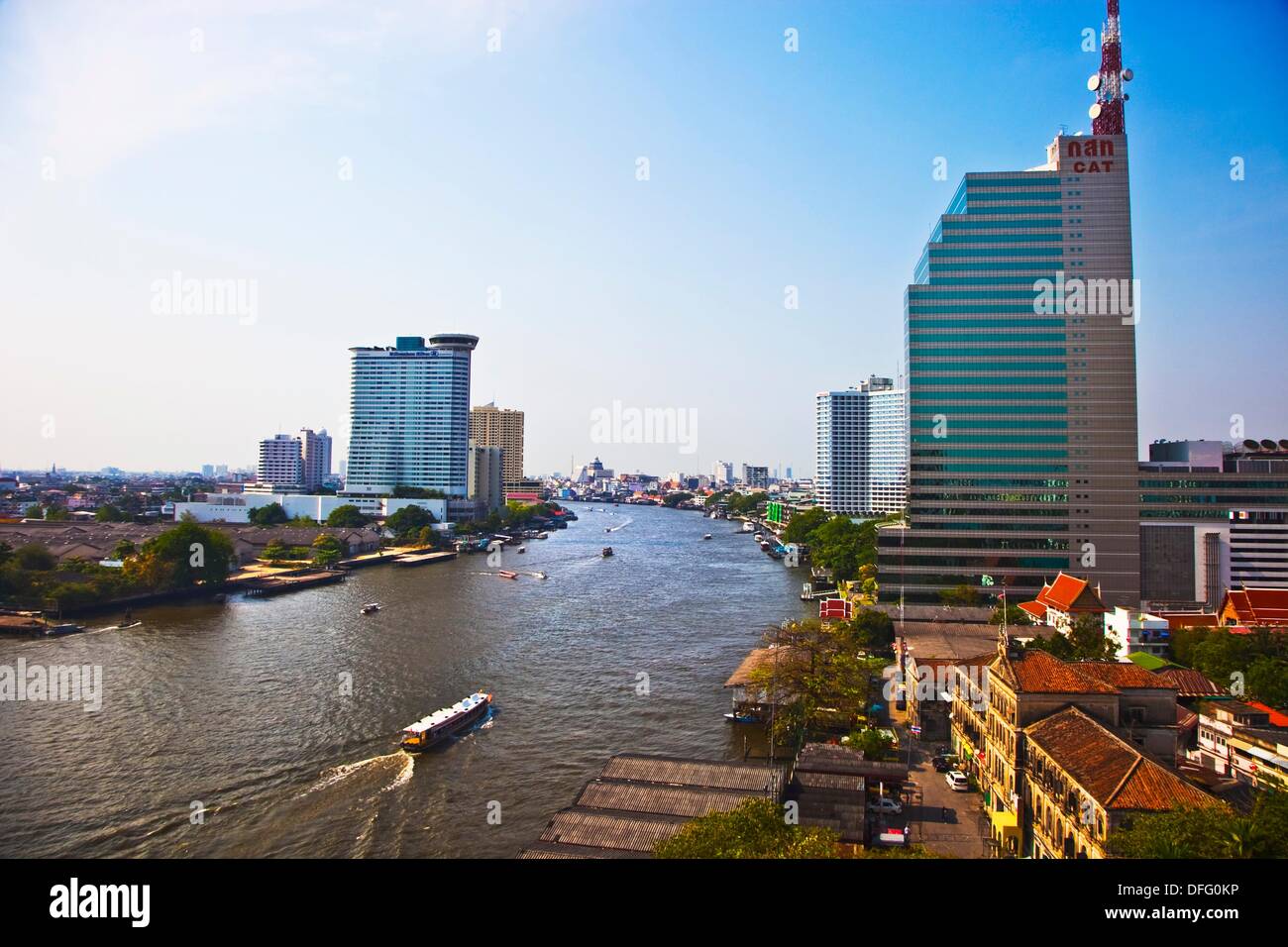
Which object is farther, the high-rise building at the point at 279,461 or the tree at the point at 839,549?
the high-rise building at the point at 279,461

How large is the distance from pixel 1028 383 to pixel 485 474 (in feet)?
212

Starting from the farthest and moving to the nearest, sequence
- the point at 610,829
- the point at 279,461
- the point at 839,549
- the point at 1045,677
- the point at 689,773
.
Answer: the point at 279,461 < the point at 839,549 < the point at 689,773 < the point at 1045,677 < the point at 610,829

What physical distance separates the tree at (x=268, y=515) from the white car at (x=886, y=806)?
53272 millimetres

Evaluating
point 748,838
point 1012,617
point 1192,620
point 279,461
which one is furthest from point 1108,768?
point 279,461

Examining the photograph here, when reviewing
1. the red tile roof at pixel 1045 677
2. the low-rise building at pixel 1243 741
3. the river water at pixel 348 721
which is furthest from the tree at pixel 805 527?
the red tile roof at pixel 1045 677

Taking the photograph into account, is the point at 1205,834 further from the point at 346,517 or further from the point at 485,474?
the point at 485,474

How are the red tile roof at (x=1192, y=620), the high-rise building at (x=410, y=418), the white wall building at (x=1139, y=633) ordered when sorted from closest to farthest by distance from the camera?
1. the white wall building at (x=1139, y=633)
2. the red tile roof at (x=1192, y=620)
3. the high-rise building at (x=410, y=418)

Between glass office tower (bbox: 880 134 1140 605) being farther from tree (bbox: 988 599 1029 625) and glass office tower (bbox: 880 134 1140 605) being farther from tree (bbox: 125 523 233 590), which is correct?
tree (bbox: 125 523 233 590)

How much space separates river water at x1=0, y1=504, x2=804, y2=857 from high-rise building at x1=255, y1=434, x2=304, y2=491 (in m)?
74.2

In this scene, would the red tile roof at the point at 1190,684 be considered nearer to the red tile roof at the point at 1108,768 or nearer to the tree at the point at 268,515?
the red tile roof at the point at 1108,768

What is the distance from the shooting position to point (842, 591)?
125ft

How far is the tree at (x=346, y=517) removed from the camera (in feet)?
184

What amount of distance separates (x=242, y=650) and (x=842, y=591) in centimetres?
2620

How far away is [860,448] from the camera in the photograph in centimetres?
8619
